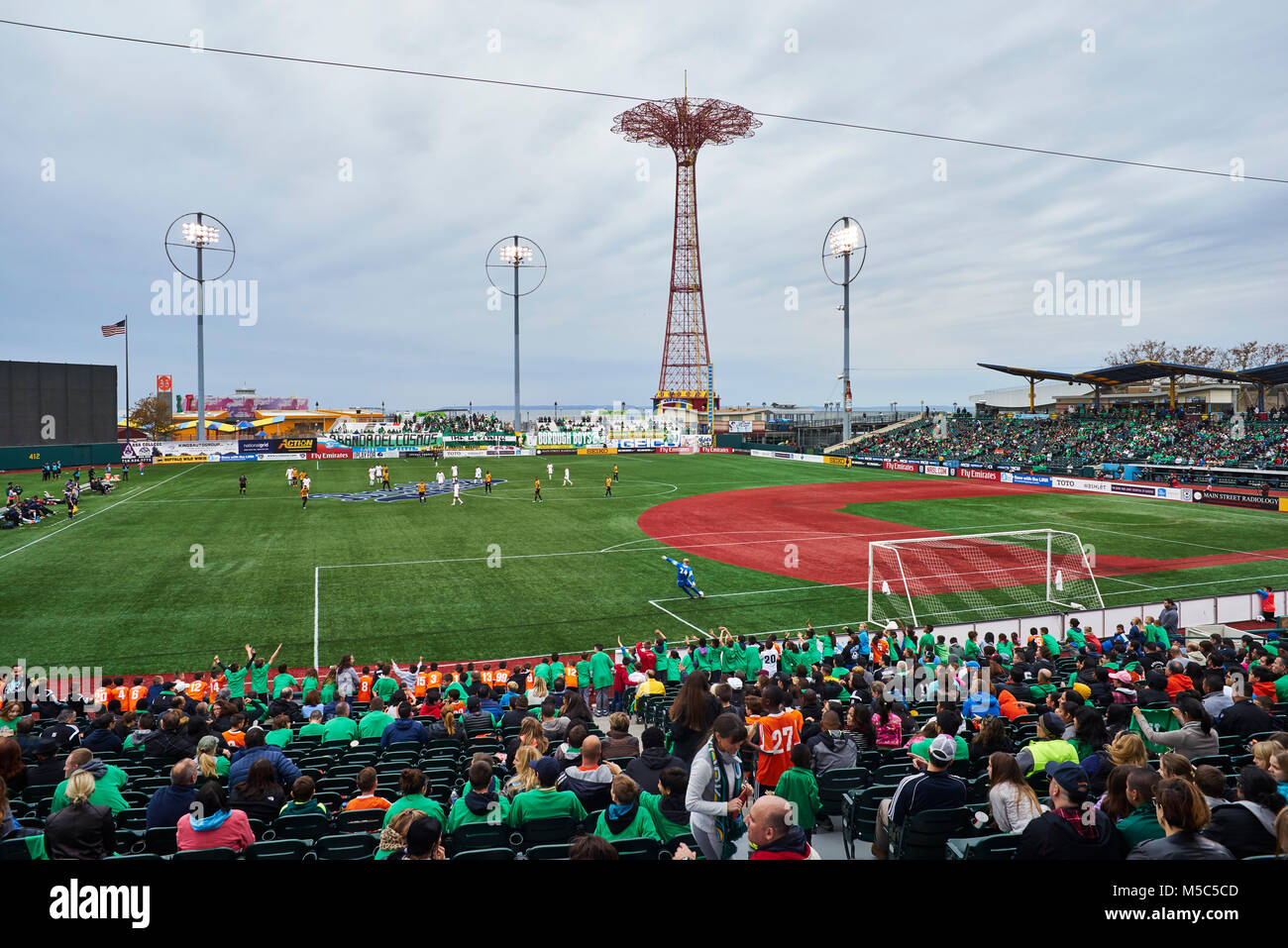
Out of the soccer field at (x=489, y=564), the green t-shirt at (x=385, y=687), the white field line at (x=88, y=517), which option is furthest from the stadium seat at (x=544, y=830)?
the white field line at (x=88, y=517)

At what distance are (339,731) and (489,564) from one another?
18.1 m

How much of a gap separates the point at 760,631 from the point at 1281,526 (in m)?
32.7

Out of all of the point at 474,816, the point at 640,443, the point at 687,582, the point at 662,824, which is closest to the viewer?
the point at 662,824

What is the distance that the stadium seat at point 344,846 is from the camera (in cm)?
591

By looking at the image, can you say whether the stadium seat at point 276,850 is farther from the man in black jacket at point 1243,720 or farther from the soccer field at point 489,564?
the soccer field at point 489,564

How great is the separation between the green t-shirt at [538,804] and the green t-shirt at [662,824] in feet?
2.45

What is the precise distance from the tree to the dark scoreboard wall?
202 feet

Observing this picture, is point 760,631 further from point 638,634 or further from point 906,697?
point 906,697

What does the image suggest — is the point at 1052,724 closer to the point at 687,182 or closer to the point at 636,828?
the point at 636,828

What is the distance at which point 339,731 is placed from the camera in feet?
33.6

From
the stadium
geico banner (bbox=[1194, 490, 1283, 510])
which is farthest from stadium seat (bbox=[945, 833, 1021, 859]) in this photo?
geico banner (bbox=[1194, 490, 1283, 510])

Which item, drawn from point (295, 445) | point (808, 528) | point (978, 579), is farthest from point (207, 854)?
point (295, 445)

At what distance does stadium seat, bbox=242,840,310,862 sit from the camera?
5840 millimetres
